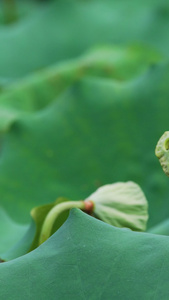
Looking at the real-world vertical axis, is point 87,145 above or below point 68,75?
below

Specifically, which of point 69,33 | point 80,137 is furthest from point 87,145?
point 69,33

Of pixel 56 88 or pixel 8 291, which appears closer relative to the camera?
pixel 8 291

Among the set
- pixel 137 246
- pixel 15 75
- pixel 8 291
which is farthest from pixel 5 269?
pixel 15 75

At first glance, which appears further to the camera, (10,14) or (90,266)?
(10,14)

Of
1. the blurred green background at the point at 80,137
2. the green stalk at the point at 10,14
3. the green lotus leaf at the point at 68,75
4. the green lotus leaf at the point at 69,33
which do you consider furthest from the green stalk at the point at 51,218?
the green stalk at the point at 10,14

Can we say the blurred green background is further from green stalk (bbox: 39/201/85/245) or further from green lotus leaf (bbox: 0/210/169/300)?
green lotus leaf (bbox: 0/210/169/300)

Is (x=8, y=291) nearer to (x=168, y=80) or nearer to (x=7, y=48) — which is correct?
(x=168, y=80)

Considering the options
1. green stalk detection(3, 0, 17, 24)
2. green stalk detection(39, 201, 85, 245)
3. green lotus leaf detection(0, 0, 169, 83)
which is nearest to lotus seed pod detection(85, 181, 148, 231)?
green stalk detection(39, 201, 85, 245)

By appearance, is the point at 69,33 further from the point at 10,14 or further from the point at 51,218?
the point at 51,218
